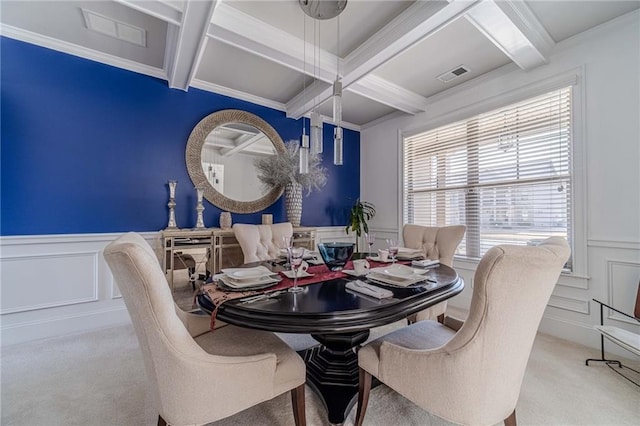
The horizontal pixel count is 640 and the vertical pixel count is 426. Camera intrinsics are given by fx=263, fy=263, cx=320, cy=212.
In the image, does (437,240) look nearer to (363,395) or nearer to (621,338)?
(621,338)

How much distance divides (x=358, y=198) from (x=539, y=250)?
3738mm

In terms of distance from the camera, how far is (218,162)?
3293 millimetres

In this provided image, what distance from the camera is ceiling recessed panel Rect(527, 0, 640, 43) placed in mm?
1991

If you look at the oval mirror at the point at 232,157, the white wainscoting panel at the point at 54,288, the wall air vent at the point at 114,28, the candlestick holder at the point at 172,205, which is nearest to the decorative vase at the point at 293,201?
Answer: the oval mirror at the point at 232,157

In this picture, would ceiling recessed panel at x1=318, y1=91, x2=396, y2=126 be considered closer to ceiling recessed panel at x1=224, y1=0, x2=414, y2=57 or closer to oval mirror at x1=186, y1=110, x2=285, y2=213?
oval mirror at x1=186, y1=110, x2=285, y2=213

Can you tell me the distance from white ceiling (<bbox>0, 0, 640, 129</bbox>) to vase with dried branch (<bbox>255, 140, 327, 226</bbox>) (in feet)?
2.87

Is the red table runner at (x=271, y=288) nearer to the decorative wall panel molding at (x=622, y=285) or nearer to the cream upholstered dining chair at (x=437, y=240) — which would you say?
the cream upholstered dining chair at (x=437, y=240)

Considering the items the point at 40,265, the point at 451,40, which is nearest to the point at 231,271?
the point at 40,265

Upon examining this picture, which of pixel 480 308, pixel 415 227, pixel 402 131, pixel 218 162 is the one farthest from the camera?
pixel 402 131

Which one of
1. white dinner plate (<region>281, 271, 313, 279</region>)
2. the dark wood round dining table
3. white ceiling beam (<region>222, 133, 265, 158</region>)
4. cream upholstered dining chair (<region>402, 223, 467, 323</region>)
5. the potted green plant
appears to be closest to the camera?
the dark wood round dining table

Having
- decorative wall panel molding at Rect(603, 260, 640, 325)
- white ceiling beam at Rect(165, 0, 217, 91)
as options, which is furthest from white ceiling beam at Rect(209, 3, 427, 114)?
decorative wall panel molding at Rect(603, 260, 640, 325)

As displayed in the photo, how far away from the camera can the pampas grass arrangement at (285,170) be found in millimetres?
3434

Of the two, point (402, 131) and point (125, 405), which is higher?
point (402, 131)

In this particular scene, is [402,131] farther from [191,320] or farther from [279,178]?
[191,320]
